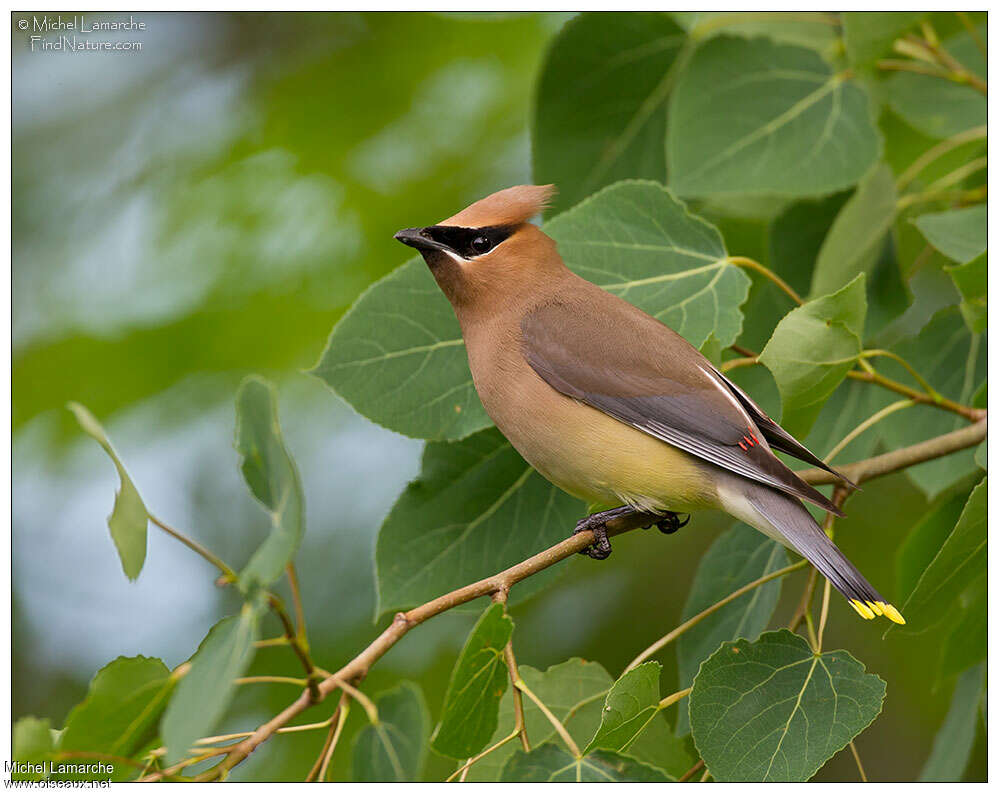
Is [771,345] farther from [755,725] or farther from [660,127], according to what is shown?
[660,127]

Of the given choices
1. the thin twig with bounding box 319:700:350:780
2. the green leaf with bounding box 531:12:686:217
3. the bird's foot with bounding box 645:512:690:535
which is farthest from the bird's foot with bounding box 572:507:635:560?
the green leaf with bounding box 531:12:686:217

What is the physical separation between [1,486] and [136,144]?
1234 mm

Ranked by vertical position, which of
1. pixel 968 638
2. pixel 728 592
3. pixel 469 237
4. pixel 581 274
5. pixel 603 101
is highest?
pixel 603 101

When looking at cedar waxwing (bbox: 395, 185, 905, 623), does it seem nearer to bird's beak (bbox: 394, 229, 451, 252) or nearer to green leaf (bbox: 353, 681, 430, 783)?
bird's beak (bbox: 394, 229, 451, 252)

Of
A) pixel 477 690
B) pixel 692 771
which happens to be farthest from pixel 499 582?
pixel 692 771

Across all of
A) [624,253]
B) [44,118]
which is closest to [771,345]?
[624,253]

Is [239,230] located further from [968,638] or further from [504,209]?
[968,638]

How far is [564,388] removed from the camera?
2539 mm

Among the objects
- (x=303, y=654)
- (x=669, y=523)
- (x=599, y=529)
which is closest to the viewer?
(x=303, y=654)

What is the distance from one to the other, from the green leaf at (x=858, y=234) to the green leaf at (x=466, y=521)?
2.61 feet

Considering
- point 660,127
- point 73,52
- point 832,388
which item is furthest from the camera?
point 660,127

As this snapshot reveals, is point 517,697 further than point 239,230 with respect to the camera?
No

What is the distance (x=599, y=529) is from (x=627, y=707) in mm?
509

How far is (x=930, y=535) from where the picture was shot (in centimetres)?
260
